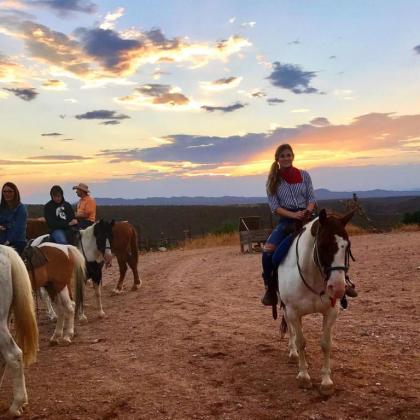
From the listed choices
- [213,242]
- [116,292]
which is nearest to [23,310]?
[116,292]

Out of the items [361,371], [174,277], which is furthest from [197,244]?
[361,371]

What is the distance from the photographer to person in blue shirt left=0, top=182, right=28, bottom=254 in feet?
23.6

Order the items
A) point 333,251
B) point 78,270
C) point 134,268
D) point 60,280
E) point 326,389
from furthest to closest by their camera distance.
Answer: point 134,268, point 78,270, point 60,280, point 326,389, point 333,251

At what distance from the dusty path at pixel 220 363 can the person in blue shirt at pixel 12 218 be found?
1755mm

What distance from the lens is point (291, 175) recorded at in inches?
233

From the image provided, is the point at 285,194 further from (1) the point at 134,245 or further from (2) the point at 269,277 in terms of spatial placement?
(1) the point at 134,245

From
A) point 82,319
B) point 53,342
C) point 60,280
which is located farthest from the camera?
point 82,319

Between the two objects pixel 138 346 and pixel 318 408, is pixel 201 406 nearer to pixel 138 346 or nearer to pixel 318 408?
pixel 318 408

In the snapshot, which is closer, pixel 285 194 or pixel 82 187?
pixel 285 194

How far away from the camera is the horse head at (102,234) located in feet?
32.5

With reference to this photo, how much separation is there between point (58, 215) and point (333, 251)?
6.51m

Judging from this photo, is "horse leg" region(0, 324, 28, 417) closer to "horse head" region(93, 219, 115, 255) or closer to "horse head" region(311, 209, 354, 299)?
"horse head" region(311, 209, 354, 299)

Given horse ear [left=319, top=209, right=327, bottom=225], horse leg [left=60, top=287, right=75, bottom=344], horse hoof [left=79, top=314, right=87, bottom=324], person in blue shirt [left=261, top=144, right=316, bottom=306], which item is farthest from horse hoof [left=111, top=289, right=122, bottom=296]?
horse ear [left=319, top=209, right=327, bottom=225]

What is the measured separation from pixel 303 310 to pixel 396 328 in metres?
2.66
